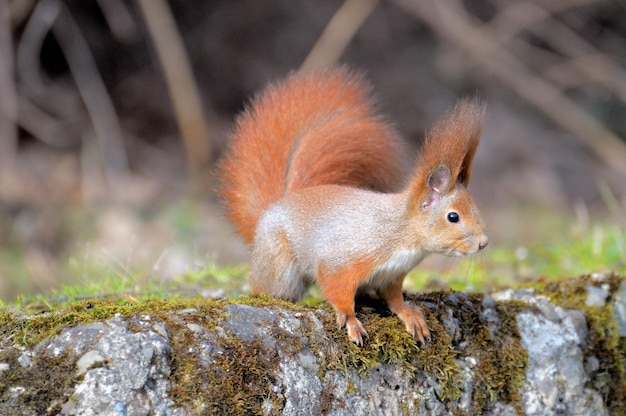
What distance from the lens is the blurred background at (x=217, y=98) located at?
731cm

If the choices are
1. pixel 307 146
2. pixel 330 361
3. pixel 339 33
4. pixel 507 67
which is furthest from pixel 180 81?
pixel 330 361

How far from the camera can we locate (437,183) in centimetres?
262

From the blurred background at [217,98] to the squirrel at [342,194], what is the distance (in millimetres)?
3096

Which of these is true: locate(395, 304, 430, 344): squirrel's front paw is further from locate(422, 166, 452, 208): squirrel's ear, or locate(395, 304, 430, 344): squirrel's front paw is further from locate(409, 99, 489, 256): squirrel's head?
locate(422, 166, 452, 208): squirrel's ear

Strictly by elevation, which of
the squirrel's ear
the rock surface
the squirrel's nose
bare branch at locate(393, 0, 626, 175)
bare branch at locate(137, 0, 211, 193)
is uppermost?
bare branch at locate(393, 0, 626, 175)

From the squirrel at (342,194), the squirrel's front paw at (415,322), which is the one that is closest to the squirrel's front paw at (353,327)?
the squirrel at (342,194)

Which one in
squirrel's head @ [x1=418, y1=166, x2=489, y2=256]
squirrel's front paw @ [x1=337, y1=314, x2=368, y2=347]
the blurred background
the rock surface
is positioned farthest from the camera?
the blurred background

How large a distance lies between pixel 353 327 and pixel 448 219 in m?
0.48

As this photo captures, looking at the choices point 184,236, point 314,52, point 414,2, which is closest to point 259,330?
point 184,236

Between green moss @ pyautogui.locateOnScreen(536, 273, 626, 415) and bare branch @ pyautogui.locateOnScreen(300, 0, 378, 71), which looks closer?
green moss @ pyautogui.locateOnScreen(536, 273, 626, 415)

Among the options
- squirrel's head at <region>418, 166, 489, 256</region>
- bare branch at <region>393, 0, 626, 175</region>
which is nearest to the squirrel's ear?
squirrel's head at <region>418, 166, 489, 256</region>

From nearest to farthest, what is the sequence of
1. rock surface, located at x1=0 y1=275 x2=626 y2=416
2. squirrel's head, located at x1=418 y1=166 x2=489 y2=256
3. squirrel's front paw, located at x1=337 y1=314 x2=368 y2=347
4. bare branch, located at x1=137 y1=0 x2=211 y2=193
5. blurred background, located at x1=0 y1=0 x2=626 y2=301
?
rock surface, located at x1=0 y1=275 x2=626 y2=416 < squirrel's front paw, located at x1=337 y1=314 x2=368 y2=347 < squirrel's head, located at x1=418 y1=166 x2=489 y2=256 < bare branch, located at x1=137 y1=0 x2=211 y2=193 < blurred background, located at x1=0 y1=0 x2=626 y2=301

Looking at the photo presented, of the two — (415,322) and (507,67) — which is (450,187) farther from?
(507,67)

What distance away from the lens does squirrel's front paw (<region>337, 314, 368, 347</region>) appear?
7.91 feet
